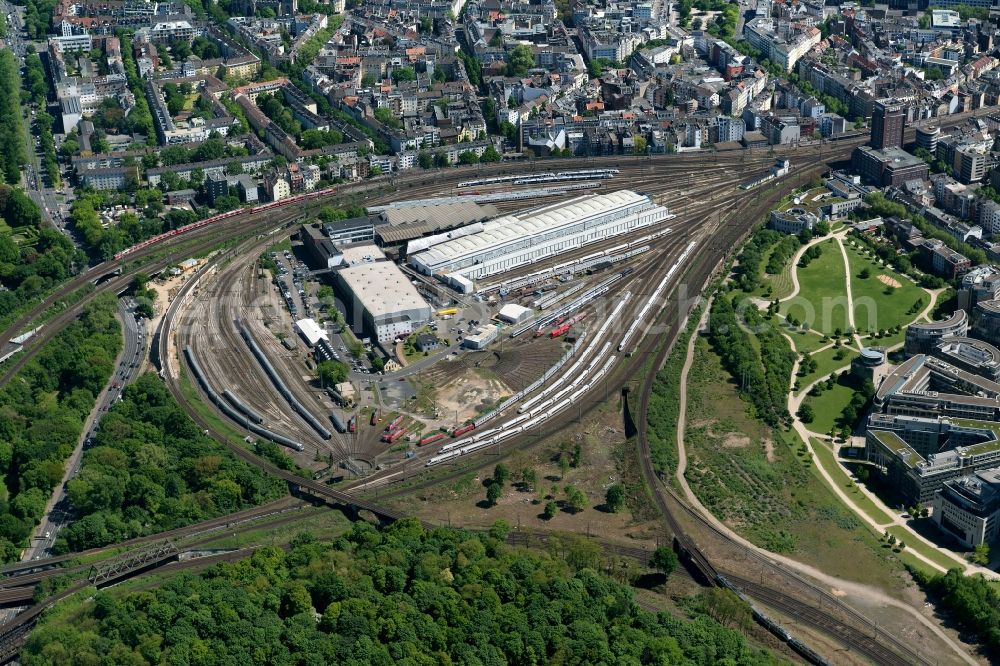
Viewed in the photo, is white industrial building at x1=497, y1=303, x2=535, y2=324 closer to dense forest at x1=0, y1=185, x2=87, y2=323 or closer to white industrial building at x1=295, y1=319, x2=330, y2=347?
white industrial building at x1=295, y1=319, x2=330, y2=347

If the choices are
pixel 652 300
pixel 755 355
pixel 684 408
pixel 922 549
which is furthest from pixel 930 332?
pixel 922 549

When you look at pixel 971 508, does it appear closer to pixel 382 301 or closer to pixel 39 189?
pixel 382 301

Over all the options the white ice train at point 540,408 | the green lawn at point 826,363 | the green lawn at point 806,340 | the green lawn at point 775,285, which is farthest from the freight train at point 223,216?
the green lawn at point 826,363

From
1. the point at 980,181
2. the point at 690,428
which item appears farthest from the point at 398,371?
the point at 980,181

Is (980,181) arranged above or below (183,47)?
below

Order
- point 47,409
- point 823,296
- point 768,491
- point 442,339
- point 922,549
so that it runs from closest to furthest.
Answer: point 922,549 < point 768,491 < point 47,409 < point 442,339 < point 823,296

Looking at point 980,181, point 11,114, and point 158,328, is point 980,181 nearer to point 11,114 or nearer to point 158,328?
point 158,328

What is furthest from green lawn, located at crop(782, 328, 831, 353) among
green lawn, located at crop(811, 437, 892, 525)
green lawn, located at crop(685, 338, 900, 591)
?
green lawn, located at crop(811, 437, 892, 525)
